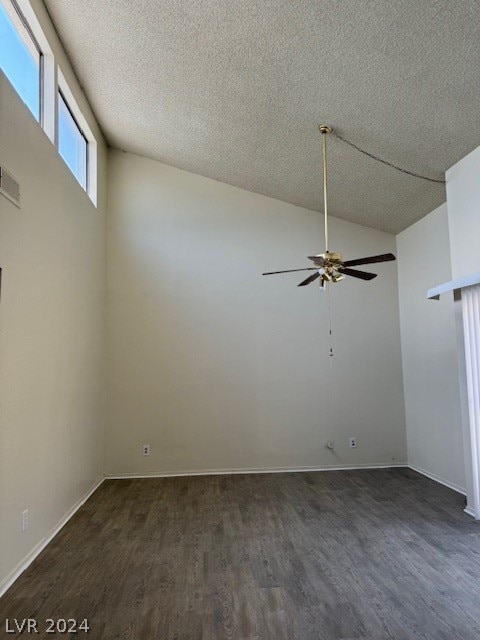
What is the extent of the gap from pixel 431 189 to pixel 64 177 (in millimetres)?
3529

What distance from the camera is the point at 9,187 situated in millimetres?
2539

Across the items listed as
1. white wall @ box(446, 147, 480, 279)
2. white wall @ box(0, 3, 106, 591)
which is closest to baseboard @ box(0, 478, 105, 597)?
white wall @ box(0, 3, 106, 591)

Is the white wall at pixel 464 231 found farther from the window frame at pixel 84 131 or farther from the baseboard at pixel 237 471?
the window frame at pixel 84 131

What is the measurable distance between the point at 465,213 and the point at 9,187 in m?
3.64

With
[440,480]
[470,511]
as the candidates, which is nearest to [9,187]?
[470,511]

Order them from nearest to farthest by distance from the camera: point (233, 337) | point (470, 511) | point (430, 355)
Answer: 1. point (470, 511)
2. point (430, 355)
3. point (233, 337)

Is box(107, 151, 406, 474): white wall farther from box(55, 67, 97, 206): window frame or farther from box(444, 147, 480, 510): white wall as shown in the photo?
box(444, 147, 480, 510): white wall

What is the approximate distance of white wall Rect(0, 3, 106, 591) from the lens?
258 centimetres

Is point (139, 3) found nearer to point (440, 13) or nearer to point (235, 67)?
point (235, 67)

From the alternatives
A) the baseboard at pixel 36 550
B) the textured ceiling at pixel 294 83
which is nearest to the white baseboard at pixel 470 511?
the textured ceiling at pixel 294 83

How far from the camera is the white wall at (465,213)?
3623 mm

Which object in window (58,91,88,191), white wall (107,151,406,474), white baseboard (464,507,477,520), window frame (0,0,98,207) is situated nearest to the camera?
window frame (0,0,98,207)

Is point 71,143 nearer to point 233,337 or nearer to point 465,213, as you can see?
point 233,337

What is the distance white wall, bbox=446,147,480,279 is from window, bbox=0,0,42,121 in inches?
140
